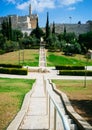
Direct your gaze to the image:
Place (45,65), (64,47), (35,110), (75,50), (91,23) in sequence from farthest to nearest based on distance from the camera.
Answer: (91,23) < (64,47) < (75,50) < (45,65) < (35,110)

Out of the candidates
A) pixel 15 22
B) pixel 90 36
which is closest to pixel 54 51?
pixel 90 36

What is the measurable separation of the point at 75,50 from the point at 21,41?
19.9m

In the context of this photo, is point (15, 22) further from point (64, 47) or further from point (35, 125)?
point (35, 125)

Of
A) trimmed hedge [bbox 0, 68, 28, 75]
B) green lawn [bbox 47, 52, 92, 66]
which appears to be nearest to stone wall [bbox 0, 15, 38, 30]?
green lawn [bbox 47, 52, 92, 66]

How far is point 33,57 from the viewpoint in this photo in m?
68.4

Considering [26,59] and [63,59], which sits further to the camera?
[63,59]

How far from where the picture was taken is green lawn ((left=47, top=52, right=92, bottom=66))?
209 feet

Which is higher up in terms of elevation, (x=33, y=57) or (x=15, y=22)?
(x=15, y=22)

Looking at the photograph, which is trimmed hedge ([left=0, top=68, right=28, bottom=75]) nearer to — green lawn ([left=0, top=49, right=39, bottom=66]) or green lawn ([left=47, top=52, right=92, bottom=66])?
green lawn ([left=0, top=49, right=39, bottom=66])

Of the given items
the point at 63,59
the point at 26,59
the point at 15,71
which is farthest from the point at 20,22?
the point at 15,71

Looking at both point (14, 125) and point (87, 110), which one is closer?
point (14, 125)

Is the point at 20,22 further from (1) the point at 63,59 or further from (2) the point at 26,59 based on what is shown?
(2) the point at 26,59

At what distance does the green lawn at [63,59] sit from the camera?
209ft

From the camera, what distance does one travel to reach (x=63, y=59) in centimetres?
6725
